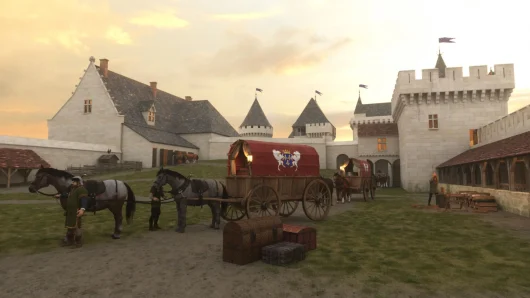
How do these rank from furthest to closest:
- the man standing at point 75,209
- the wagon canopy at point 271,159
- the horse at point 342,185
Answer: the horse at point 342,185, the wagon canopy at point 271,159, the man standing at point 75,209

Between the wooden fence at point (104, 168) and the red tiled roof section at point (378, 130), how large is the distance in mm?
26830

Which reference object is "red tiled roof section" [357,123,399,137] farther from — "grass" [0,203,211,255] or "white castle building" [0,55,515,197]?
"grass" [0,203,211,255]

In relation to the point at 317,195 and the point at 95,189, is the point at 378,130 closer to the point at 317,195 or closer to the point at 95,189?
the point at 317,195

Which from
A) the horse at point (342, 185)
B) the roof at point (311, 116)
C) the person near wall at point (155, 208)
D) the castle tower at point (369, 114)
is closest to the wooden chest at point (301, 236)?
the person near wall at point (155, 208)

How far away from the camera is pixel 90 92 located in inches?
1470

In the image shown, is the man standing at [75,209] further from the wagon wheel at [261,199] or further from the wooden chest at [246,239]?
the wagon wheel at [261,199]

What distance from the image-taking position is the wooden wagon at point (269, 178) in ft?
32.4

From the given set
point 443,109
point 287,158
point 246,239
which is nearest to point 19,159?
point 287,158

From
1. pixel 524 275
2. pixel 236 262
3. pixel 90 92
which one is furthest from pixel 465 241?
pixel 90 92

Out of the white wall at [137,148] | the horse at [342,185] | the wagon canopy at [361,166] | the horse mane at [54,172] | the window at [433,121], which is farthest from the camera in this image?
the white wall at [137,148]

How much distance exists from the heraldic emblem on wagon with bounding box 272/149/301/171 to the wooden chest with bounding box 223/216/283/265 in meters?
3.94

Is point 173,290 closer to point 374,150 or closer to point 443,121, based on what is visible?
point 443,121

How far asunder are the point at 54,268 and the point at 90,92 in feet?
121

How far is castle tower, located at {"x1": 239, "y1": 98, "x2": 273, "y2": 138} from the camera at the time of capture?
50531mm
